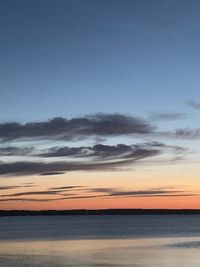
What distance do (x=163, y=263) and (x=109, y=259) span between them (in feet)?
19.5

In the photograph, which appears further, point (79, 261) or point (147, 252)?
point (147, 252)

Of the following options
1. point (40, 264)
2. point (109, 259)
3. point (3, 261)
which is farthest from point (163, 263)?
point (3, 261)

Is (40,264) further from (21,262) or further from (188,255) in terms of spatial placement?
(188,255)

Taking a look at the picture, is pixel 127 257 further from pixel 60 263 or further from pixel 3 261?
pixel 3 261

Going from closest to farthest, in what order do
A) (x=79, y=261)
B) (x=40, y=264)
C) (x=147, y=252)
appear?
(x=40, y=264)
(x=79, y=261)
(x=147, y=252)

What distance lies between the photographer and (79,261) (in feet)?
157

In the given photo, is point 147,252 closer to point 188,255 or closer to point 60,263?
point 188,255

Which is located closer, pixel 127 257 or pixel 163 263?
pixel 163 263

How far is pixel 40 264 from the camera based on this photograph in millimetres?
44906

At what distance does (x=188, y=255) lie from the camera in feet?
166

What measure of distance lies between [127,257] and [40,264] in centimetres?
942

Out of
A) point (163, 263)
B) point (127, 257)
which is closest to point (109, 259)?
point (127, 257)

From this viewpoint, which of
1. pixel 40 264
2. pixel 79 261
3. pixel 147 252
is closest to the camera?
pixel 40 264

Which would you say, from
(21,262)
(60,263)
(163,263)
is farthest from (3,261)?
(163,263)
